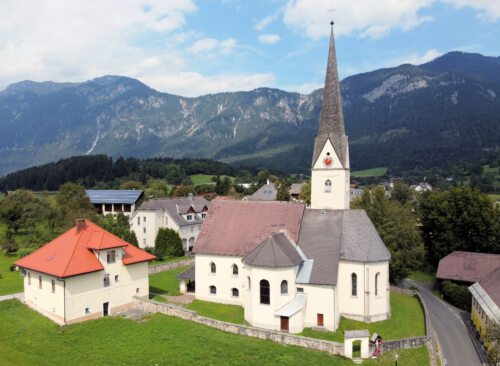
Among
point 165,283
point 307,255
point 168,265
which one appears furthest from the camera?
point 168,265

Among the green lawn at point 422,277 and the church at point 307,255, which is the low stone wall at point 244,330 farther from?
the green lawn at point 422,277

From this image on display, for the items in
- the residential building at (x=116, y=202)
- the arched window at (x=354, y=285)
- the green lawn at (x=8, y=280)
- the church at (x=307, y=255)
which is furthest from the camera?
the residential building at (x=116, y=202)

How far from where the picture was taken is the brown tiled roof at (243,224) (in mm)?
39812

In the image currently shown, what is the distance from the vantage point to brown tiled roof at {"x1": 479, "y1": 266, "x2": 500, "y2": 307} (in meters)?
35.8

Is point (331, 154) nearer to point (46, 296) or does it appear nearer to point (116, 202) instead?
point (46, 296)

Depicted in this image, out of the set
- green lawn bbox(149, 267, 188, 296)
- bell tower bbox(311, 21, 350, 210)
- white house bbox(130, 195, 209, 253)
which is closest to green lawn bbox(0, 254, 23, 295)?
green lawn bbox(149, 267, 188, 296)

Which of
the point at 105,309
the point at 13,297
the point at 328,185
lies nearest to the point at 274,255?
the point at 328,185

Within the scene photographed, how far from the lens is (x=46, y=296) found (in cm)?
3450

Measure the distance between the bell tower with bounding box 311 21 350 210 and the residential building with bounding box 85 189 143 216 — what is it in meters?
63.6

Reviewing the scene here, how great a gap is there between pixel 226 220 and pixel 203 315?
34.2ft

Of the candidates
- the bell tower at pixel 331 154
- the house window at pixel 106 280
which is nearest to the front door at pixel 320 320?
the bell tower at pixel 331 154

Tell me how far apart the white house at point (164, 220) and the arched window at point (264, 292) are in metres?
37.1

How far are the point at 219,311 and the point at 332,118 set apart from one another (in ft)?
71.8

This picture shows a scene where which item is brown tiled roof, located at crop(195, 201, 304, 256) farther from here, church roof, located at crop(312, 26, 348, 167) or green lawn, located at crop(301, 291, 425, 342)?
green lawn, located at crop(301, 291, 425, 342)
